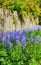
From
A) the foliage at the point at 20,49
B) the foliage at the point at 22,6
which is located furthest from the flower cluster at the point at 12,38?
the foliage at the point at 22,6

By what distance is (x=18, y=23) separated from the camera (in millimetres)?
8602

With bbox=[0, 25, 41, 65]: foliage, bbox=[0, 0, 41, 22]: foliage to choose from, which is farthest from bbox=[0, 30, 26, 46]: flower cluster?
bbox=[0, 0, 41, 22]: foliage

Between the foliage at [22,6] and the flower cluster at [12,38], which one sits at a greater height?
the foliage at [22,6]

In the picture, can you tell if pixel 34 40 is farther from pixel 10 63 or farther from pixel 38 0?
pixel 38 0

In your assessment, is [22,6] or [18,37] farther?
[22,6]

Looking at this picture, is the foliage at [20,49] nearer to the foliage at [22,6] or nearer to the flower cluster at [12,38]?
the flower cluster at [12,38]

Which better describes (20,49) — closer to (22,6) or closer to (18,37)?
(18,37)

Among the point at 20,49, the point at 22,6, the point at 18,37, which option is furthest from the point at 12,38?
the point at 22,6

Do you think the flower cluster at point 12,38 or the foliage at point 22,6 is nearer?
the flower cluster at point 12,38

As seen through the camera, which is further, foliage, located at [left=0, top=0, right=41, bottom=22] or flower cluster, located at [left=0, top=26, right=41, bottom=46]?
foliage, located at [left=0, top=0, right=41, bottom=22]

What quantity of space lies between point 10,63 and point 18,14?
9.67ft

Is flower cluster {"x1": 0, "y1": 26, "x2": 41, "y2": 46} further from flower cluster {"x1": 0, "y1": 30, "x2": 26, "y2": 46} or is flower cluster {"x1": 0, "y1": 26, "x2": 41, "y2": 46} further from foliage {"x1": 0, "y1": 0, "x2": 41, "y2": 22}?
foliage {"x1": 0, "y1": 0, "x2": 41, "y2": 22}

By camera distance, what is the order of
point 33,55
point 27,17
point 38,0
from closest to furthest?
point 33,55
point 27,17
point 38,0

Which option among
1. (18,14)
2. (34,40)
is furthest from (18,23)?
(34,40)
